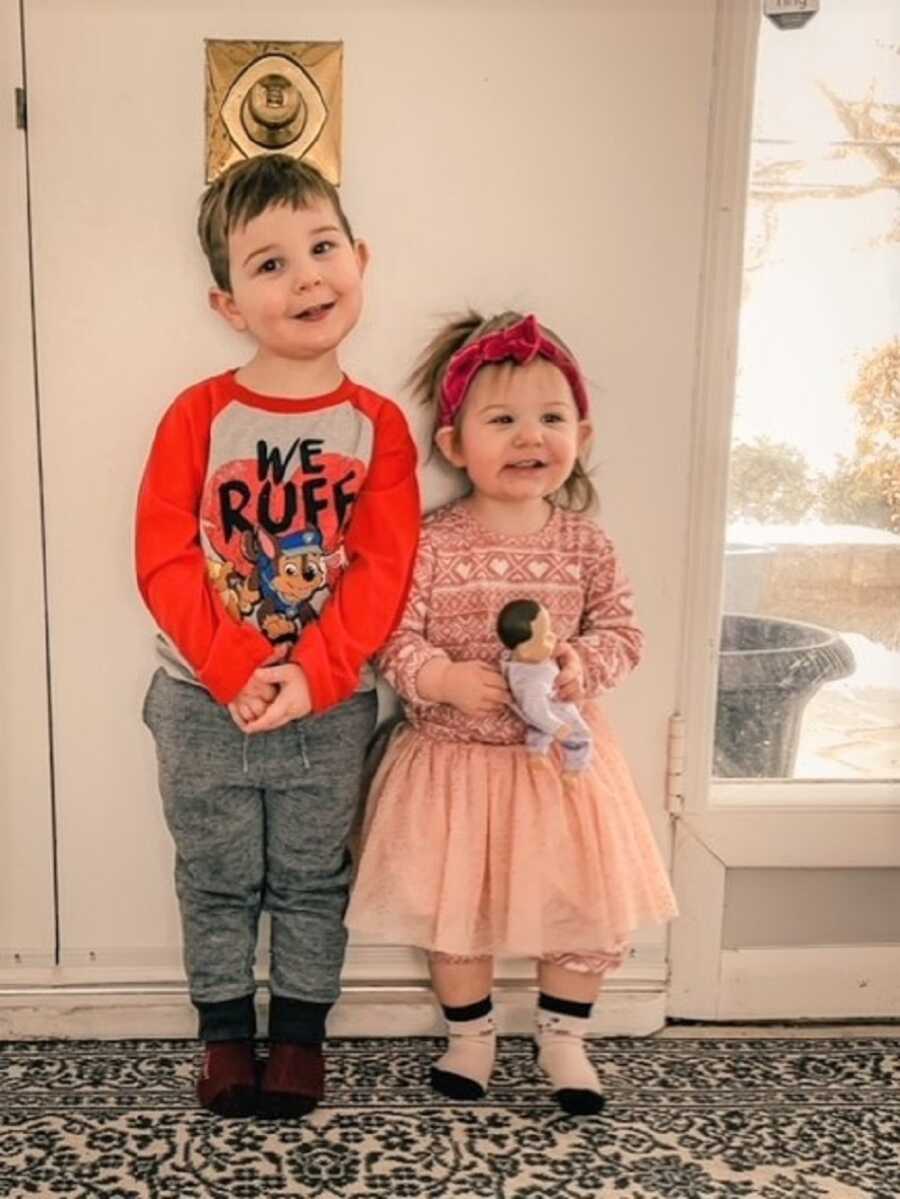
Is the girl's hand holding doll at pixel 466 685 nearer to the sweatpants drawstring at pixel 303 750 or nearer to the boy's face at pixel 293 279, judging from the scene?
the sweatpants drawstring at pixel 303 750

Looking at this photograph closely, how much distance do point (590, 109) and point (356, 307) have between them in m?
0.38

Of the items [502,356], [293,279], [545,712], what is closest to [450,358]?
[502,356]

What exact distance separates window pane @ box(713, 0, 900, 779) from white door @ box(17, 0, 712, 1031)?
0.12 metres

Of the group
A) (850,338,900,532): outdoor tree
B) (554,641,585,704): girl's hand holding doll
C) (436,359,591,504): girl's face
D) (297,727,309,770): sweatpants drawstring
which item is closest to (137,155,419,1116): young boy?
(297,727,309,770): sweatpants drawstring

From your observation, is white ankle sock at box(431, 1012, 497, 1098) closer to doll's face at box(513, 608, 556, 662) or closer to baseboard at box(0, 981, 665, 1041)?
baseboard at box(0, 981, 665, 1041)

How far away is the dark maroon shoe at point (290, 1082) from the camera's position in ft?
5.31

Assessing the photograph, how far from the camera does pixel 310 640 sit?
1569 millimetres

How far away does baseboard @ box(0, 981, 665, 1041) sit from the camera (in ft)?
5.85

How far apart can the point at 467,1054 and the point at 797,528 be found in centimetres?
82

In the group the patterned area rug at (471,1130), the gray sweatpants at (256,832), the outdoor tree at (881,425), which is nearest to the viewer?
the patterned area rug at (471,1130)

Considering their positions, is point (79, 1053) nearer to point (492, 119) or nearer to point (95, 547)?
point (95, 547)

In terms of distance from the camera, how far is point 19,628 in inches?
66.7

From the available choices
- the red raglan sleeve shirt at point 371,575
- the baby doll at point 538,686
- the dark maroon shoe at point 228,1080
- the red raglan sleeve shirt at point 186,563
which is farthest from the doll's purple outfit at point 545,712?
the dark maroon shoe at point 228,1080

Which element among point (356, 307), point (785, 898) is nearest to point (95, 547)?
point (356, 307)
